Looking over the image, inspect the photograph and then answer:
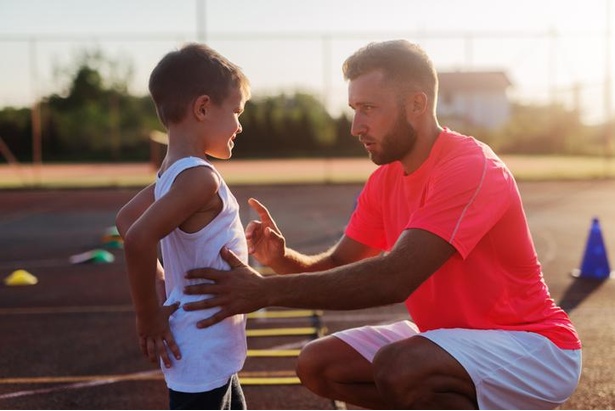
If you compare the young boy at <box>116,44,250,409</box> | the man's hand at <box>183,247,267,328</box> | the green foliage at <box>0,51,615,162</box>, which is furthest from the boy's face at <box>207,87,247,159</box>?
the green foliage at <box>0,51,615,162</box>

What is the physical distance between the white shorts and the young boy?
2.95 ft

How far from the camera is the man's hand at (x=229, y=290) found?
2.71 m

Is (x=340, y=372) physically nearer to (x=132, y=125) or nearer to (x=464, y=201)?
(x=464, y=201)

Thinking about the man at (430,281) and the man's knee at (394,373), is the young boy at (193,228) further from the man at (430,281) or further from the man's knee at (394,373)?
the man's knee at (394,373)

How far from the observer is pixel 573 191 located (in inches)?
699

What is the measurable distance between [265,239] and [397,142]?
0.71 metres

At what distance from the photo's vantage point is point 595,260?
7812 mm

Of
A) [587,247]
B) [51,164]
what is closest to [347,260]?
[587,247]

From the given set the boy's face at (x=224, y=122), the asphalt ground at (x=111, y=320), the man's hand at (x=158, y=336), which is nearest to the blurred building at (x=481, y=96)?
the asphalt ground at (x=111, y=320)

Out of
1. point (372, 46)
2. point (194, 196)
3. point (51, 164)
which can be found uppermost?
point (372, 46)

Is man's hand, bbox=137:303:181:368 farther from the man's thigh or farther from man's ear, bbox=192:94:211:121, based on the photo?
the man's thigh

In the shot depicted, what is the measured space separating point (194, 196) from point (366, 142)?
1.05 meters

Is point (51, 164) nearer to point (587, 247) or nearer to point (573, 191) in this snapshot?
point (573, 191)

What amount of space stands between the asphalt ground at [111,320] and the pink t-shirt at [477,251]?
4.22ft
